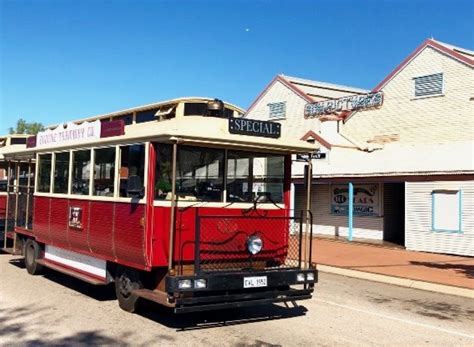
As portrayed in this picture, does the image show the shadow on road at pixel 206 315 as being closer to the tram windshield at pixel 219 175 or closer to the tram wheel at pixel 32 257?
the tram windshield at pixel 219 175

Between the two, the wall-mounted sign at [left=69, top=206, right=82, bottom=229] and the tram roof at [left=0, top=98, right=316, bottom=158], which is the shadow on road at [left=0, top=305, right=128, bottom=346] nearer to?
the wall-mounted sign at [left=69, top=206, right=82, bottom=229]

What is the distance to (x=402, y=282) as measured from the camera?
12523 millimetres

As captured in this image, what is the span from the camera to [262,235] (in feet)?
24.9

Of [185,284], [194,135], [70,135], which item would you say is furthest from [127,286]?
[70,135]

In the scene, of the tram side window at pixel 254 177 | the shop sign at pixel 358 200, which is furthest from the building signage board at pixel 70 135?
the shop sign at pixel 358 200

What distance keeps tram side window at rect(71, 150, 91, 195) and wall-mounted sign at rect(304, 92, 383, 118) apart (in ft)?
71.0

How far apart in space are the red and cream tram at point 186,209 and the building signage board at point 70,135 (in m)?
0.05

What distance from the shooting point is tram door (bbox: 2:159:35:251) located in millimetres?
11500

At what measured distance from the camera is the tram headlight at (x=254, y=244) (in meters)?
7.18

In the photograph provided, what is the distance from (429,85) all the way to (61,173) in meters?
20.4

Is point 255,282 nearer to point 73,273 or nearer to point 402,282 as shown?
point 73,273

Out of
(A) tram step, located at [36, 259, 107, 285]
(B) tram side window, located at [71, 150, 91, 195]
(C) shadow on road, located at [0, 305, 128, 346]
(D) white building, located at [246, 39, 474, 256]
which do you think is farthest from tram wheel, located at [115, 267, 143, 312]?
(D) white building, located at [246, 39, 474, 256]

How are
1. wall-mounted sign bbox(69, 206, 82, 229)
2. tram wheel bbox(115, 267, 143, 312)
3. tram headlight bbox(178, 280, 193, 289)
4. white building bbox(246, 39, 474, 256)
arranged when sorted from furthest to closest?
1. white building bbox(246, 39, 474, 256)
2. wall-mounted sign bbox(69, 206, 82, 229)
3. tram wheel bbox(115, 267, 143, 312)
4. tram headlight bbox(178, 280, 193, 289)

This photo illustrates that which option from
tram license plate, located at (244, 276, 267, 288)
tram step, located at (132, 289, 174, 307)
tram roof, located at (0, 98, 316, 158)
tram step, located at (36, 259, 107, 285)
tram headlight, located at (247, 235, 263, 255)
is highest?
tram roof, located at (0, 98, 316, 158)
